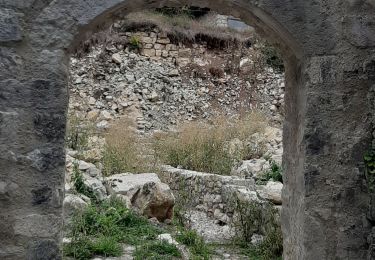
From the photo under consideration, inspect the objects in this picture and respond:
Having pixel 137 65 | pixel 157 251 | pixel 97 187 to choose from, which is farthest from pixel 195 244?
pixel 137 65

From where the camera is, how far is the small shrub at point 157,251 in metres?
4.38

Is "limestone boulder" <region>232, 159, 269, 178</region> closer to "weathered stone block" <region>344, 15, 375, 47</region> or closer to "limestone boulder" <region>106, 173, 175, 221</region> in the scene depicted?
"limestone boulder" <region>106, 173, 175, 221</region>

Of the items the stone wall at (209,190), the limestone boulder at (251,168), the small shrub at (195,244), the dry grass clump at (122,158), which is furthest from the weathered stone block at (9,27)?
the limestone boulder at (251,168)

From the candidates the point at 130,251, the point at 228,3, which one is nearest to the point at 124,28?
the point at 130,251

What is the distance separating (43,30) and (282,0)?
1.36m

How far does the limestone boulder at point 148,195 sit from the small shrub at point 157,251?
124cm

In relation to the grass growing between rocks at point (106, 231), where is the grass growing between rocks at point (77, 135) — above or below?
above

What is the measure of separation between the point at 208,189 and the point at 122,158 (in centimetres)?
160

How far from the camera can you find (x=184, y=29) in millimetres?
13594

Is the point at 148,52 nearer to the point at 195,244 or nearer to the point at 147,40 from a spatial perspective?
the point at 147,40

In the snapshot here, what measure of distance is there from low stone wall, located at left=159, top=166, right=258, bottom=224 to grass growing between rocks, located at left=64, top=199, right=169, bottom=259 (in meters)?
1.29

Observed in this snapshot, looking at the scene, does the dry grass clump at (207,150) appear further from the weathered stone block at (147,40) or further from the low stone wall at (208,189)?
the weathered stone block at (147,40)

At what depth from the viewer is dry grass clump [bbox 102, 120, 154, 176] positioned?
7387 millimetres

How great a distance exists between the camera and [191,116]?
12195mm
